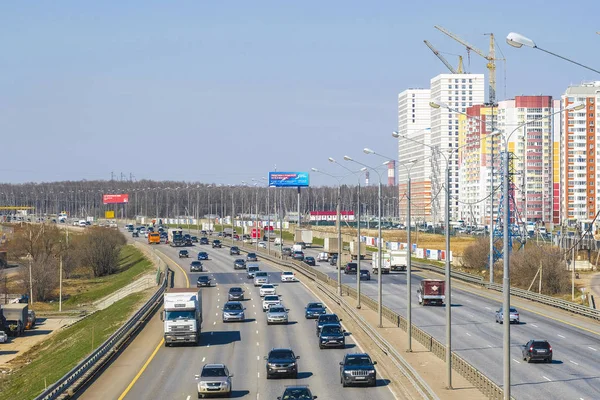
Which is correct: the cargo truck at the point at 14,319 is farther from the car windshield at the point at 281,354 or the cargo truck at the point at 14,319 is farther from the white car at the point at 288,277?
the car windshield at the point at 281,354

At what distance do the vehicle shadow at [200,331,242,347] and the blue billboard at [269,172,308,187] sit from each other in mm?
124777

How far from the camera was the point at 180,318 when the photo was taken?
50.5m

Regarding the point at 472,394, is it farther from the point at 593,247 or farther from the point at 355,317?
the point at 593,247

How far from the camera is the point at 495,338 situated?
176ft

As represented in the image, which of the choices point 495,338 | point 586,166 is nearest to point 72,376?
point 495,338

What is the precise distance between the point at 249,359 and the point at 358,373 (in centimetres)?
1063

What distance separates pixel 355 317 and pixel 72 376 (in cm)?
2483

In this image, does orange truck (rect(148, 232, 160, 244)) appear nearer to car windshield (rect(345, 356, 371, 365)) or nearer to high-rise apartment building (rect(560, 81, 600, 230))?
high-rise apartment building (rect(560, 81, 600, 230))

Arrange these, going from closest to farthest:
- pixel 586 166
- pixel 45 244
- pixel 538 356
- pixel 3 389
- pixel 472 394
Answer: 1. pixel 472 394
2. pixel 538 356
3. pixel 3 389
4. pixel 45 244
5. pixel 586 166

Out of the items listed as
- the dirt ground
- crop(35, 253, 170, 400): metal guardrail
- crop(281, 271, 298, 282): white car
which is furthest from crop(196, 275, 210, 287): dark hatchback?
crop(35, 253, 170, 400): metal guardrail

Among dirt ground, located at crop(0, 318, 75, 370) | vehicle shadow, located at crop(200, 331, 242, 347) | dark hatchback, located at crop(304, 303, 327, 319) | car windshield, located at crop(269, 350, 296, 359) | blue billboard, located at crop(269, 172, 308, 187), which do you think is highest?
blue billboard, located at crop(269, 172, 308, 187)

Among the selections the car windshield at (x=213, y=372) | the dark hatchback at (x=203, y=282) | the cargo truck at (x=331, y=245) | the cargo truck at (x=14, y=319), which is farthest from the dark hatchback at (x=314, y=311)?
the cargo truck at (x=331, y=245)

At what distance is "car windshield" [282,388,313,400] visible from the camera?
31.0 meters

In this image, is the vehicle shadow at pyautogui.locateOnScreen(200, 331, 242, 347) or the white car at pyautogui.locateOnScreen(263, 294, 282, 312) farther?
the white car at pyautogui.locateOnScreen(263, 294, 282, 312)
